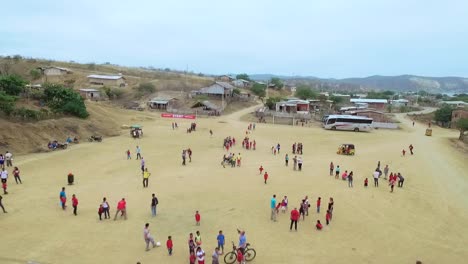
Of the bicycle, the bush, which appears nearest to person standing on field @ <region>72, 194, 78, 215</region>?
the bicycle

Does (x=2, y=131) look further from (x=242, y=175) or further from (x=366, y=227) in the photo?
(x=366, y=227)

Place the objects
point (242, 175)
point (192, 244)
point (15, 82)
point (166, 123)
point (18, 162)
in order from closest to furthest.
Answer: point (192, 244) → point (242, 175) → point (18, 162) → point (15, 82) → point (166, 123)

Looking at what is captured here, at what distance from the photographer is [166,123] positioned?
169 ft

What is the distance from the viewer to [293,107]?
61125 millimetres

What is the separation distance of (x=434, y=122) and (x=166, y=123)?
48820 millimetres

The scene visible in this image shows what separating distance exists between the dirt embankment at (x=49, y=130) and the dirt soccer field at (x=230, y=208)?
1.96 metres

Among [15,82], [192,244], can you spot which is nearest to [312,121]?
[15,82]

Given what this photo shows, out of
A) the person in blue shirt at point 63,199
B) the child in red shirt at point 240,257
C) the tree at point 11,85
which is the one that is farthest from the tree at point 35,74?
the child in red shirt at point 240,257

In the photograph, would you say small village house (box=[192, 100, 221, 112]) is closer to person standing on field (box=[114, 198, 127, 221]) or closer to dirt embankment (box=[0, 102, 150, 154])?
dirt embankment (box=[0, 102, 150, 154])

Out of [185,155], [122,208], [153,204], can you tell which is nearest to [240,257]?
[153,204]

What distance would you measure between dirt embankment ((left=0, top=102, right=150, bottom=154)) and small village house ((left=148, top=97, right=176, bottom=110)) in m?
18.0

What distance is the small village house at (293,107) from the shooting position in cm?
6088

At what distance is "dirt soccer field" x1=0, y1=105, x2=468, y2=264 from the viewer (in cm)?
1403

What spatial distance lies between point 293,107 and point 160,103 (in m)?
23.3
